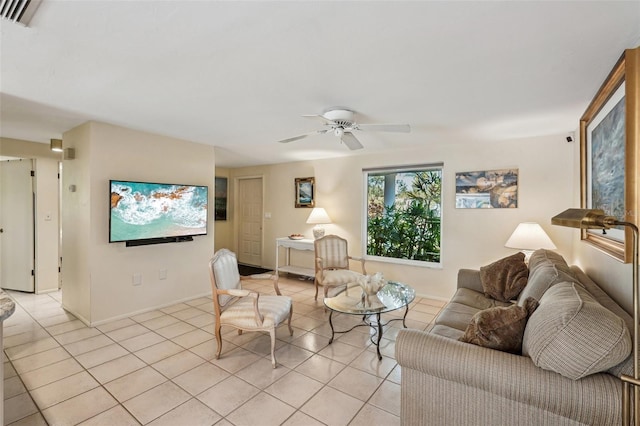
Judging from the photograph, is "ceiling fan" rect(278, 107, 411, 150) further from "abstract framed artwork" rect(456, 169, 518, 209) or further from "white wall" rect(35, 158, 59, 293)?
"white wall" rect(35, 158, 59, 293)

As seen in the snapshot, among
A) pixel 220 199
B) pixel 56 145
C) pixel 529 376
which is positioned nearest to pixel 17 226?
pixel 56 145

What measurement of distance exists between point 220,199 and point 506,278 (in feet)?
19.7

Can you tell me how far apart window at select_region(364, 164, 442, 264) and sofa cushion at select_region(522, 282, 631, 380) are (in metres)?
3.24

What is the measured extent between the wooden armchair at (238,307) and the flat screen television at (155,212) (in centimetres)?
139

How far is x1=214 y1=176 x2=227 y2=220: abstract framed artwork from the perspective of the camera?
700 cm

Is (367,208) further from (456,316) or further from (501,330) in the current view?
(501,330)

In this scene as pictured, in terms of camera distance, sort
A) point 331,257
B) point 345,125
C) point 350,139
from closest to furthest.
→ point 345,125 → point 350,139 → point 331,257

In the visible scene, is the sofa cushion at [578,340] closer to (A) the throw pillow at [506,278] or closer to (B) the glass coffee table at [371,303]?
(B) the glass coffee table at [371,303]

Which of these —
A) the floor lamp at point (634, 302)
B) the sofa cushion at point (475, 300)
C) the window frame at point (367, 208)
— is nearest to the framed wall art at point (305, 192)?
the window frame at point (367, 208)

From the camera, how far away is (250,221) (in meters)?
Result: 6.88

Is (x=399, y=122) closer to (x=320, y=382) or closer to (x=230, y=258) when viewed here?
(x=230, y=258)

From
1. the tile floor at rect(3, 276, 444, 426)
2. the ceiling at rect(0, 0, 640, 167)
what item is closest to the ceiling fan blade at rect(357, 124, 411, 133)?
the ceiling at rect(0, 0, 640, 167)

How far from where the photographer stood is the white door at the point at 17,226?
4504 mm

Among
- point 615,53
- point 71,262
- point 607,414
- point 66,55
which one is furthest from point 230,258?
point 615,53
